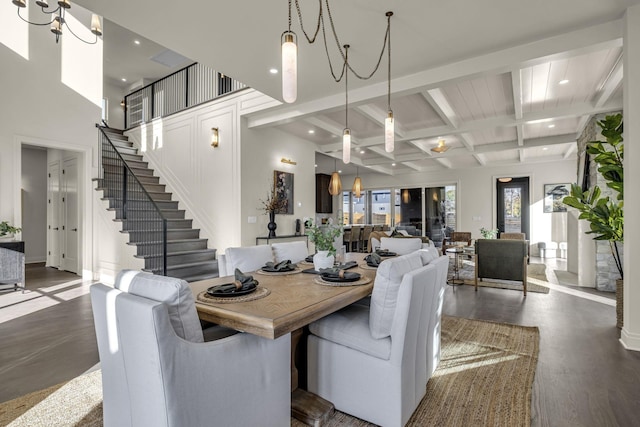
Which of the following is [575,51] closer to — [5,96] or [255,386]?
[255,386]

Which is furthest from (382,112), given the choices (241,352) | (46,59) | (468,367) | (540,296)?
(46,59)

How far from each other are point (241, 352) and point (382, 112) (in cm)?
466

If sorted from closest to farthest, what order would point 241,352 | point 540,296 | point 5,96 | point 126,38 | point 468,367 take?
point 241,352 → point 468,367 → point 540,296 → point 5,96 → point 126,38

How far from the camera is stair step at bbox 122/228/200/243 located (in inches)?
209

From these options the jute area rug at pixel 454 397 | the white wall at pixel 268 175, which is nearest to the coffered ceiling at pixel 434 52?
the white wall at pixel 268 175

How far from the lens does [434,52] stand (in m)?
3.33

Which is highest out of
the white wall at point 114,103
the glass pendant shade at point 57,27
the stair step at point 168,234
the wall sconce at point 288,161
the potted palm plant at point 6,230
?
the white wall at point 114,103

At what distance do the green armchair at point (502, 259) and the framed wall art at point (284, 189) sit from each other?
3.43 m

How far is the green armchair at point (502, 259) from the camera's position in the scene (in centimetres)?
476

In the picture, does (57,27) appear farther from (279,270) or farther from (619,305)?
(619,305)

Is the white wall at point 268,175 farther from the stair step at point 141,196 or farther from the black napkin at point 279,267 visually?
the black napkin at point 279,267

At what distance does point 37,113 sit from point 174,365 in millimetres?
6534

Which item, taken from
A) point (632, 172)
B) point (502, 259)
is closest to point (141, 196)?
point (502, 259)

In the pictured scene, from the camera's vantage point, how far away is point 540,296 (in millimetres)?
4633
